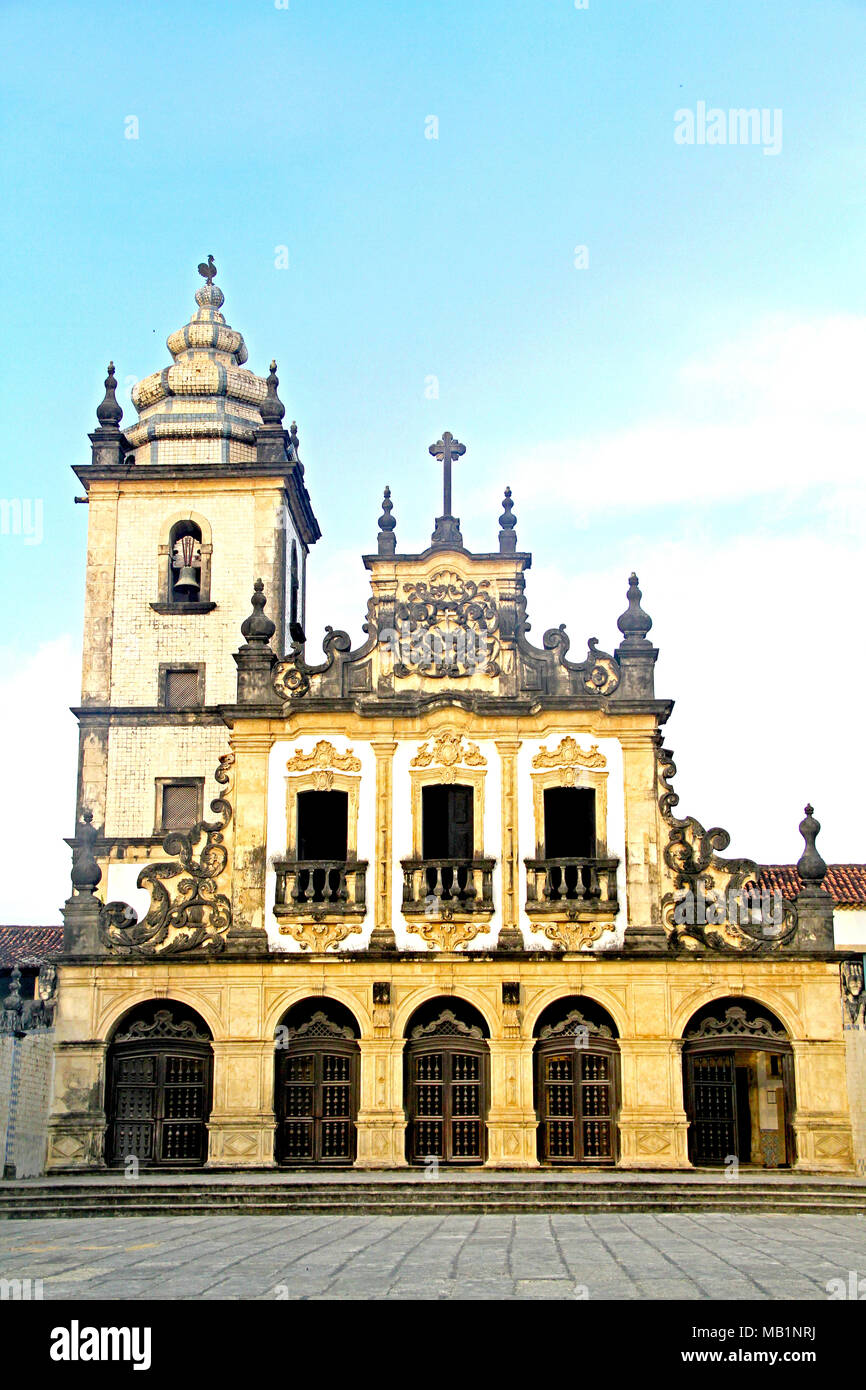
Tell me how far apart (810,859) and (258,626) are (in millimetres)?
11306

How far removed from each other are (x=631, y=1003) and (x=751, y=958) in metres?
2.31

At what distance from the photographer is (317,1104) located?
Answer: 29.6 m

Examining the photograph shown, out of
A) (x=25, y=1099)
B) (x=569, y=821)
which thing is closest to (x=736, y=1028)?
(x=569, y=821)

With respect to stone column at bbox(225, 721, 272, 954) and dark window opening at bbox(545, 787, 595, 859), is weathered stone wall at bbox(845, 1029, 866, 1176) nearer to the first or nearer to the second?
dark window opening at bbox(545, 787, 595, 859)

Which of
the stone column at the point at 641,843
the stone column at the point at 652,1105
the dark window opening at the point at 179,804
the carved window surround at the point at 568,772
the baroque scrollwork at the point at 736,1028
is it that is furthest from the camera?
the dark window opening at the point at 179,804

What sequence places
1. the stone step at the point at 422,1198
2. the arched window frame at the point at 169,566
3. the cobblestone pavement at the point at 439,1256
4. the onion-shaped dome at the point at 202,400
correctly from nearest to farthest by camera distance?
the cobblestone pavement at the point at 439,1256
the stone step at the point at 422,1198
the arched window frame at the point at 169,566
the onion-shaped dome at the point at 202,400

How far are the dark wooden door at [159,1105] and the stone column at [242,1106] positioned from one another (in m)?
0.44

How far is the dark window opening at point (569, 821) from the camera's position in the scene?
30.7 metres

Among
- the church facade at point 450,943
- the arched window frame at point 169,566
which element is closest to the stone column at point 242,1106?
the church facade at point 450,943

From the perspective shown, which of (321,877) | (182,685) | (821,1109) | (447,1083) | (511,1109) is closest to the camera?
(821,1109)

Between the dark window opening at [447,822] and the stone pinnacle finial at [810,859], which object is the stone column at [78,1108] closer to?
the dark window opening at [447,822]

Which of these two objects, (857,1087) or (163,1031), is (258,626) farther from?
(857,1087)

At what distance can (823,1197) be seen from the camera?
Result: 84.0 feet
